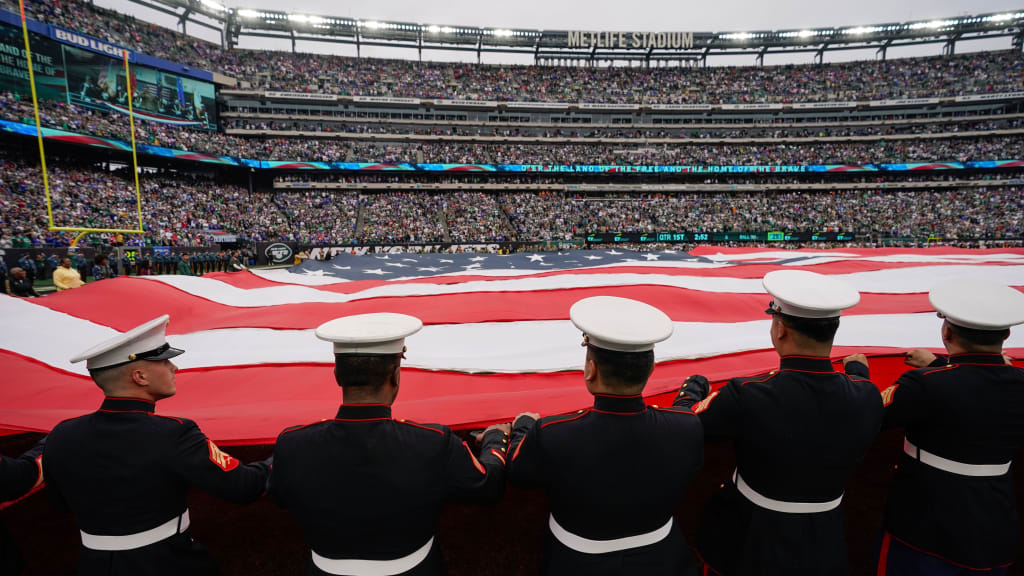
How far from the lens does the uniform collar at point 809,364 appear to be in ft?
4.82

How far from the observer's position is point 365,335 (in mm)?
1246

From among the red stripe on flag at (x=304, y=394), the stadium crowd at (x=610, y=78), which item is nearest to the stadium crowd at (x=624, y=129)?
the stadium crowd at (x=610, y=78)

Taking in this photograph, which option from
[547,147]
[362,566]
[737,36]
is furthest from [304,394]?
[737,36]

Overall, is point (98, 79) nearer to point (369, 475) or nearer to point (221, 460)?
point (221, 460)

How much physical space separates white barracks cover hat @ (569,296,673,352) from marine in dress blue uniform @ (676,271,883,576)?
1.41 ft

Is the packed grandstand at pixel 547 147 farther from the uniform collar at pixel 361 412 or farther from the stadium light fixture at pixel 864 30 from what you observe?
the uniform collar at pixel 361 412

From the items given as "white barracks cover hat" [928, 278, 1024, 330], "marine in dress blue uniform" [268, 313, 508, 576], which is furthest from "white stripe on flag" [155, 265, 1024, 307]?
"marine in dress blue uniform" [268, 313, 508, 576]

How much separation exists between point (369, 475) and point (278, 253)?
70.9ft

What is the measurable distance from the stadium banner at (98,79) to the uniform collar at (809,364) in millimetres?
26879

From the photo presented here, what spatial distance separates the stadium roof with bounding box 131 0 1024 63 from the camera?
35.3m

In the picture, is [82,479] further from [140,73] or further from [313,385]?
[140,73]

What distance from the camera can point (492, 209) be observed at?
1304 inches

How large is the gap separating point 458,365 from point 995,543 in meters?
2.60


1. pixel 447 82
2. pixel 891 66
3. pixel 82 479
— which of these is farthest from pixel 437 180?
pixel 891 66
